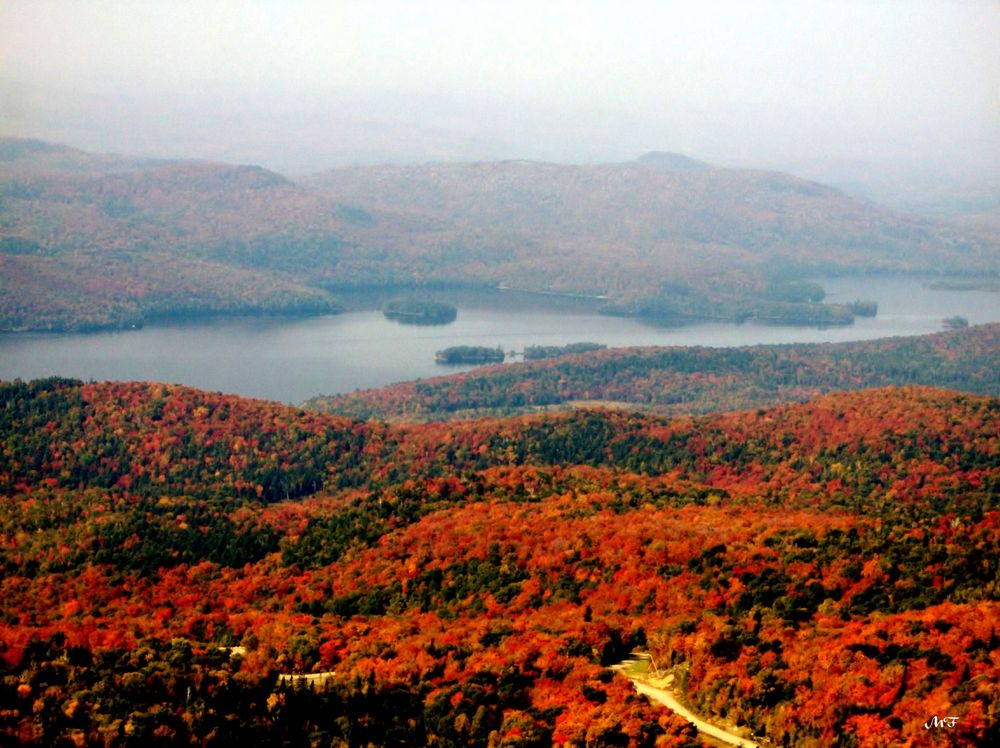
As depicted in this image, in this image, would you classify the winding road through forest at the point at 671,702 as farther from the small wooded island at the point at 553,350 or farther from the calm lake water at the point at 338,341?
the small wooded island at the point at 553,350

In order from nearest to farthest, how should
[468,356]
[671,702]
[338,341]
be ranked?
[671,702]
[468,356]
[338,341]

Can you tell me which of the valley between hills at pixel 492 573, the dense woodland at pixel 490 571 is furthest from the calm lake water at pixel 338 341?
the valley between hills at pixel 492 573

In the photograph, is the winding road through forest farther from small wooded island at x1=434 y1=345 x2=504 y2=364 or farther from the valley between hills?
small wooded island at x1=434 y1=345 x2=504 y2=364

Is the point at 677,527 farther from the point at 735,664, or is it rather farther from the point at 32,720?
the point at 32,720

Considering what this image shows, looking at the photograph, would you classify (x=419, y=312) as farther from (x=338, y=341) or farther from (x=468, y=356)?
(x=468, y=356)

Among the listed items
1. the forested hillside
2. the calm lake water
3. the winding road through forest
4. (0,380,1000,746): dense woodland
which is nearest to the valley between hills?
(0,380,1000,746): dense woodland

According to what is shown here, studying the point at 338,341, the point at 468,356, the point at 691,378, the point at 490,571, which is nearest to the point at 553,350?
the point at 468,356
